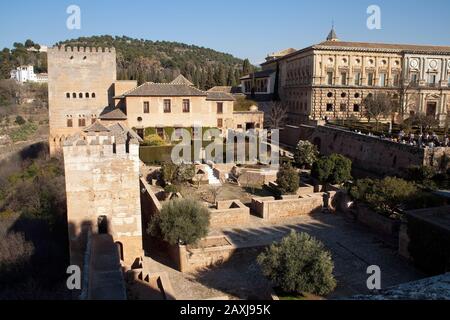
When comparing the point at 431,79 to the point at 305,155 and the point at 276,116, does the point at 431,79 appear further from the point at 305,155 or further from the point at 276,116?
the point at 305,155

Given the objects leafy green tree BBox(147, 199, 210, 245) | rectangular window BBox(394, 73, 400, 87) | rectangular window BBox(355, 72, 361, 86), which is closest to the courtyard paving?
leafy green tree BBox(147, 199, 210, 245)

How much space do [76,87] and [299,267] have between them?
2735 centimetres

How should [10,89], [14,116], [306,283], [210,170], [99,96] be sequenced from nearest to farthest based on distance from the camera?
[306,283] < [210,170] < [99,96] < [14,116] < [10,89]

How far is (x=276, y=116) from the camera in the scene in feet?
132

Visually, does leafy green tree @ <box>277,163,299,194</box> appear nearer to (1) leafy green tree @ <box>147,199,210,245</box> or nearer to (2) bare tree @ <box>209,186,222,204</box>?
(2) bare tree @ <box>209,186,222,204</box>

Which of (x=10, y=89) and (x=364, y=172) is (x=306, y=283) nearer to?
(x=364, y=172)

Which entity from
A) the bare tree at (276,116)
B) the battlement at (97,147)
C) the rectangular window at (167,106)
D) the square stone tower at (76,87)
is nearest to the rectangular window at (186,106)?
the rectangular window at (167,106)

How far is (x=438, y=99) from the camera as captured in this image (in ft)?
136

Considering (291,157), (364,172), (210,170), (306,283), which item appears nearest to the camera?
(306,283)

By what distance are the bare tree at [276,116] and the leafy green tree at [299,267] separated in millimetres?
→ 28130

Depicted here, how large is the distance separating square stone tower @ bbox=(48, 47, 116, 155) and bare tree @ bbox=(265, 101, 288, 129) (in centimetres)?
1508

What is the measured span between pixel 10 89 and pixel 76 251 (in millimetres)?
63440

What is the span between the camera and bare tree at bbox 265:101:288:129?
39.3 meters

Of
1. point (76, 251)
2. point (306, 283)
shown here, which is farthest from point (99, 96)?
point (306, 283)
